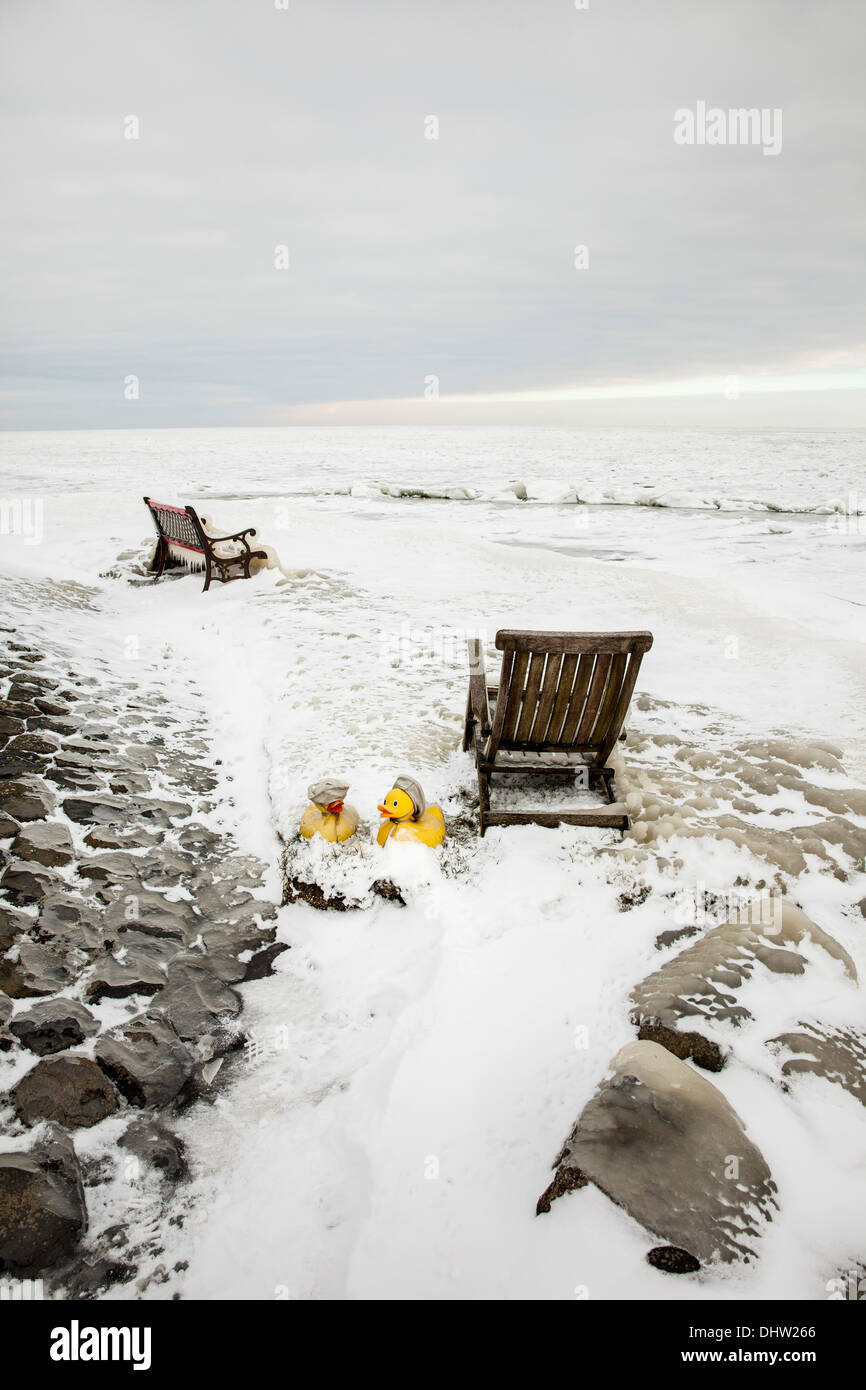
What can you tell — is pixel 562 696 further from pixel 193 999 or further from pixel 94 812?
pixel 94 812

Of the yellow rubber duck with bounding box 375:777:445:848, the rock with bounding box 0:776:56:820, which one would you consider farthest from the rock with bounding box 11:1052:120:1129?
the yellow rubber duck with bounding box 375:777:445:848

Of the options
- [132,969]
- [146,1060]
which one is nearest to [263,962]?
[132,969]

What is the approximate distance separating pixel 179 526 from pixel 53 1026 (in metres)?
8.81

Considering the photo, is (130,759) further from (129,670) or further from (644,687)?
(644,687)

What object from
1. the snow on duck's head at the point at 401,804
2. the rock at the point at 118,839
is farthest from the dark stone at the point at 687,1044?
the rock at the point at 118,839

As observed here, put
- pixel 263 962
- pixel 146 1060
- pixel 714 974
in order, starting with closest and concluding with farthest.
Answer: pixel 146 1060 < pixel 714 974 < pixel 263 962

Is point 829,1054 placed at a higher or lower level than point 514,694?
lower

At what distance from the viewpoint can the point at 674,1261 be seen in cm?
209

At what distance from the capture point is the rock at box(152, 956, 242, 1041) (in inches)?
125

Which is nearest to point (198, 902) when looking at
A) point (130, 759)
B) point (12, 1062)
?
point (12, 1062)

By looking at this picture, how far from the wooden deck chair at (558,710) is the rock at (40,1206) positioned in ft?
8.53

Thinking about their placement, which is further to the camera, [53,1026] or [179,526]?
[179,526]

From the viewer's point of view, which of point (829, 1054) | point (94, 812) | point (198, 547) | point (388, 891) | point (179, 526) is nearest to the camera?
point (829, 1054)
